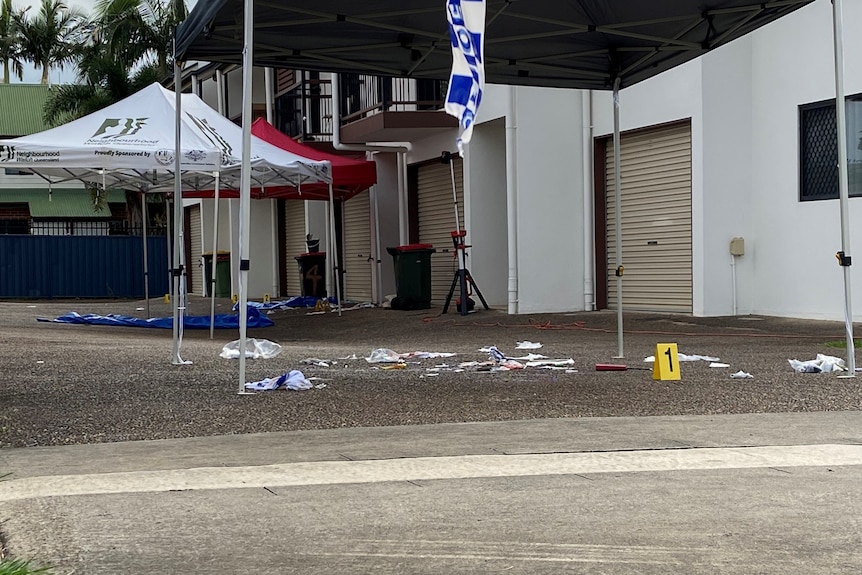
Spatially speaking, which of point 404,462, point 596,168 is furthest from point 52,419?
point 596,168

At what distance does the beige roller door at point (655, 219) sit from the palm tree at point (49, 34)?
1617 inches

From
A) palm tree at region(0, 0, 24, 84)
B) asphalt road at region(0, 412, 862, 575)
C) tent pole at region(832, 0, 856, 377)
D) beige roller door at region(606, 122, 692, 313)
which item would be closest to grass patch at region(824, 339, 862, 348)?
tent pole at region(832, 0, 856, 377)

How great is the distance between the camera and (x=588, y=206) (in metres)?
18.0

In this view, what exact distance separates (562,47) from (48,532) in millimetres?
8281

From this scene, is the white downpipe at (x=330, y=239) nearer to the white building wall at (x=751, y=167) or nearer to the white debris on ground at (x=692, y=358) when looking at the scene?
the white building wall at (x=751, y=167)

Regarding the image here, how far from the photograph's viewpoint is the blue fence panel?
34969mm

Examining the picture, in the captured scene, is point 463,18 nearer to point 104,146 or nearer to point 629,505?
point 629,505

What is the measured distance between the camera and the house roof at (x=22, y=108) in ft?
155

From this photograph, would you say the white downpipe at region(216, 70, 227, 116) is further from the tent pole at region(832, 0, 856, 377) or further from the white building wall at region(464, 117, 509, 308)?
the tent pole at region(832, 0, 856, 377)

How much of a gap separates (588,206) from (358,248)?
9354mm

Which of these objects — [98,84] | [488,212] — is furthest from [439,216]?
[98,84]

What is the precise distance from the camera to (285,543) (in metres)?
4.39

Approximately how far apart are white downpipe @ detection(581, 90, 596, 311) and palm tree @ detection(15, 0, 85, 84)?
40092 mm

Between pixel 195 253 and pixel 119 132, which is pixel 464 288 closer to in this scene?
pixel 119 132
